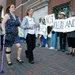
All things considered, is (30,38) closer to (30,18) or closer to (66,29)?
(30,18)

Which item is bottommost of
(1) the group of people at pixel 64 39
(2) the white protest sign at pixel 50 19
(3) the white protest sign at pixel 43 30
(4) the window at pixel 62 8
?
(1) the group of people at pixel 64 39

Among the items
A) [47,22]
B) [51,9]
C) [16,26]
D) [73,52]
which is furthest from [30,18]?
[51,9]

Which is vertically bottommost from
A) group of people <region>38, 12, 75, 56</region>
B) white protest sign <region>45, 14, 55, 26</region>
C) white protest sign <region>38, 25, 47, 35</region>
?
group of people <region>38, 12, 75, 56</region>

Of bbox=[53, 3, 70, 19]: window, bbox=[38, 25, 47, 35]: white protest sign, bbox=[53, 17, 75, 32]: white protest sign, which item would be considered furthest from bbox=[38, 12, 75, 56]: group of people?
bbox=[53, 3, 70, 19]: window

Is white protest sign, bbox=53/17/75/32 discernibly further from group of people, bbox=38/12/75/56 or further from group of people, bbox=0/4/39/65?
group of people, bbox=0/4/39/65

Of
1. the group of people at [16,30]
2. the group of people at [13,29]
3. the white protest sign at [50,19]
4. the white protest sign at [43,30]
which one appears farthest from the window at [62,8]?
the group of people at [13,29]

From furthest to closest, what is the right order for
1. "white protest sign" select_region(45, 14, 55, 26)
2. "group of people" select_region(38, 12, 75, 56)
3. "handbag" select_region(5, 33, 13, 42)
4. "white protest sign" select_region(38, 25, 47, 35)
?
"white protest sign" select_region(38, 25, 47, 35), "white protest sign" select_region(45, 14, 55, 26), "group of people" select_region(38, 12, 75, 56), "handbag" select_region(5, 33, 13, 42)

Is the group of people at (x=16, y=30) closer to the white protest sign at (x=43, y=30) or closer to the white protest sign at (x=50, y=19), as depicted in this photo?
the white protest sign at (x=50, y=19)

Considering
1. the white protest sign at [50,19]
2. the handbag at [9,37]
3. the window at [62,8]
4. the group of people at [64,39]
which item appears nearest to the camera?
the handbag at [9,37]

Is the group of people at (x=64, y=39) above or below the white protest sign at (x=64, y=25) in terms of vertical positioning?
below

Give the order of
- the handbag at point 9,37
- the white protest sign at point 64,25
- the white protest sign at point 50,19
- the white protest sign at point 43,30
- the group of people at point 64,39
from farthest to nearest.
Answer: the white protest sign at point 43,30
the white protest sign at point 50,19
the white protest sign at point 64,25
the group of people at point 64,39
the handbag at point 9,37

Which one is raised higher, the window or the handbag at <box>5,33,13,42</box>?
the window

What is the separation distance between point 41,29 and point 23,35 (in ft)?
16.9

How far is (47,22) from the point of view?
34.3 feet
